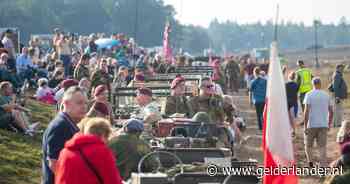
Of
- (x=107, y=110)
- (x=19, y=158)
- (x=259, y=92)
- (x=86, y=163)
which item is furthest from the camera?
(x=259, y=92)

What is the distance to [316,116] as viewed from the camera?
1855 cm

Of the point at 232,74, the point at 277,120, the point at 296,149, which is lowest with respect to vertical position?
the point at 296,149

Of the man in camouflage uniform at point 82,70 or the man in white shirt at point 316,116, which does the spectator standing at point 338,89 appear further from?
the man in white shirt at point 316,116

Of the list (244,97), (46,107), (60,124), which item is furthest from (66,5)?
(60,124)

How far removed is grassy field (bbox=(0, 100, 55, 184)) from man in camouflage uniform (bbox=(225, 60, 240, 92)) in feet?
83.2

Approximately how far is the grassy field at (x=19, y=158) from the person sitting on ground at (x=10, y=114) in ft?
0.72

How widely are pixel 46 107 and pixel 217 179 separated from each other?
15.8m

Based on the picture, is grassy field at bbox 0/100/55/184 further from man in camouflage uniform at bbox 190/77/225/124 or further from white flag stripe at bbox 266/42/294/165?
white flag stripe at bbox 266/42/294/165

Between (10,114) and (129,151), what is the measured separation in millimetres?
8634

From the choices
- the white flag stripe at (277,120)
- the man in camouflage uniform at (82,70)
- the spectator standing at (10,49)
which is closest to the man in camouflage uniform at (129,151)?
the white flag stripe at (277,120)

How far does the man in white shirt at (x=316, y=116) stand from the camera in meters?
18.5

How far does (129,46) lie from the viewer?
4238 centimetres

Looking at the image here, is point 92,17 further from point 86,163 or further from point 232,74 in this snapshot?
point 86,163

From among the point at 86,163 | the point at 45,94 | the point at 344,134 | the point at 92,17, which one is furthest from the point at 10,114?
the point at 92,17
